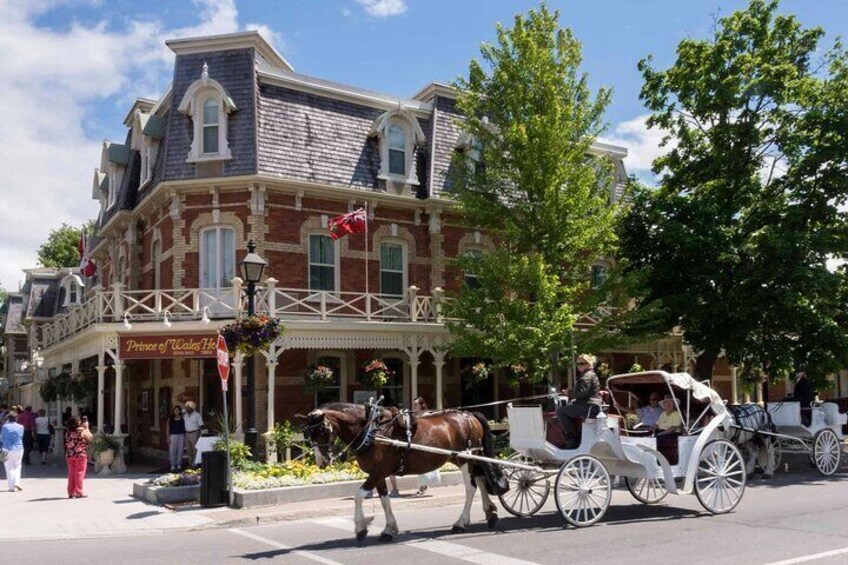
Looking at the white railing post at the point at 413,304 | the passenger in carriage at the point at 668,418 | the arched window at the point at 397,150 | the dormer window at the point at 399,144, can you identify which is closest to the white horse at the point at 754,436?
the passenger in carriage at the point at 668,418

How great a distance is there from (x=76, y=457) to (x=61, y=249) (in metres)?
46.0

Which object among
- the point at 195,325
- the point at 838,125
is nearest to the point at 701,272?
the point at 838,125

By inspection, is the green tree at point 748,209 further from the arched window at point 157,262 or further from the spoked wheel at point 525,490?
the arched window at point 157,262

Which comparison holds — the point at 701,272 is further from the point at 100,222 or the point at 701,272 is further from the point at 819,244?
the point at 100,222

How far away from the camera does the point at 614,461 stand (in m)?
10.7

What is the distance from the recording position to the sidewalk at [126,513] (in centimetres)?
1144

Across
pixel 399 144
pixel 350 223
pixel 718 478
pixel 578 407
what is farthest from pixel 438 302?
pixel 718 478

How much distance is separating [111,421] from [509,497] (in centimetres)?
2251

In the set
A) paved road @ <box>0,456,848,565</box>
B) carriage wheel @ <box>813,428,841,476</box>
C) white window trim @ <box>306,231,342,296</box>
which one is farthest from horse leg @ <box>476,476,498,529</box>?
white window trim @ <box>306,231,342,296</box>

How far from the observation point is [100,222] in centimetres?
3027

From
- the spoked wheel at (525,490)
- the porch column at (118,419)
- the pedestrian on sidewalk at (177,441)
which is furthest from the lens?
the porch column at (118,419)

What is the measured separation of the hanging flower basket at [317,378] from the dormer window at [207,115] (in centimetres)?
635

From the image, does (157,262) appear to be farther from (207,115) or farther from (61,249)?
(61,249)

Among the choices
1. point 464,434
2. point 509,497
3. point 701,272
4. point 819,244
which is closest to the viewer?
point 464,434
